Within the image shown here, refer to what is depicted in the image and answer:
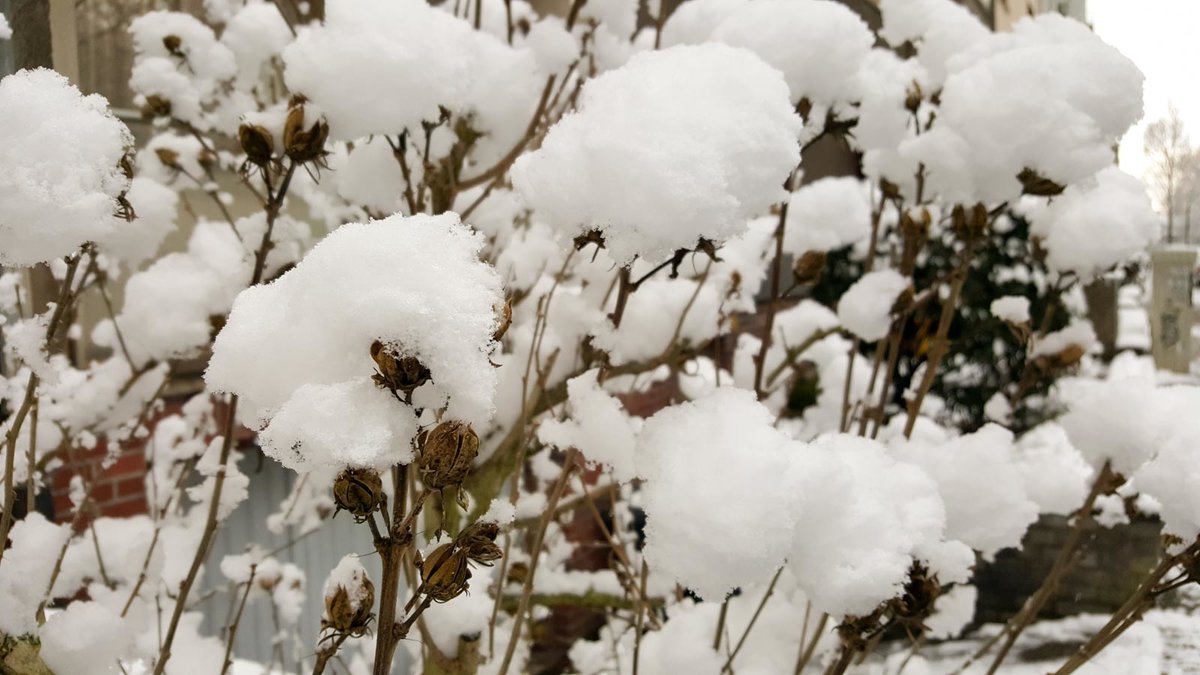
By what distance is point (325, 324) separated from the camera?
50cm

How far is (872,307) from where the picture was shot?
1.28 metres

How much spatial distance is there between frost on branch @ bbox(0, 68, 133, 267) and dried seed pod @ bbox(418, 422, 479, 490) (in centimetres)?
36

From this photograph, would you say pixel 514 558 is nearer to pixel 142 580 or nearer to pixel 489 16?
pixel 142 580

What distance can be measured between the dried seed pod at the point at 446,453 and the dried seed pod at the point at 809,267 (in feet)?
2.84

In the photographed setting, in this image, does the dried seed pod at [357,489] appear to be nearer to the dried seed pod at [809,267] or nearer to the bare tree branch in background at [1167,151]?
the dried seed pod at [809,267]

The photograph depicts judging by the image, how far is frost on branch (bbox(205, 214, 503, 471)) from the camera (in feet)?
1.54

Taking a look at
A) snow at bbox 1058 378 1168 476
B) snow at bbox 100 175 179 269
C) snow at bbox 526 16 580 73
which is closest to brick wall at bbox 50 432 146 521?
snow at bbox 100 175 179 269

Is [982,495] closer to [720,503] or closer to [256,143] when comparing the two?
[720,503]

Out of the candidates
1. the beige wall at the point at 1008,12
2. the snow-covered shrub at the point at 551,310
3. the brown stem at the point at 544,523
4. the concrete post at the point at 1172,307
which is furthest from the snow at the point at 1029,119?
the beige wall at the point at 1008,12

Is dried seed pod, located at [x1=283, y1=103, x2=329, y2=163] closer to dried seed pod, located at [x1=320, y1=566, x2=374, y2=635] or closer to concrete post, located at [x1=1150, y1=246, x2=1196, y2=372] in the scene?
dried seed pod, located at [x1=320, y1=566, x2=374, y2=635]

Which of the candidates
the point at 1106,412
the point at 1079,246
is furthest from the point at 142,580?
the point at 1079,246

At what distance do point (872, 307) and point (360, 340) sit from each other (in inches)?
37.5

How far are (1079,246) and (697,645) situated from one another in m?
0.82

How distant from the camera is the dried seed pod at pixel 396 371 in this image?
0.47 m
